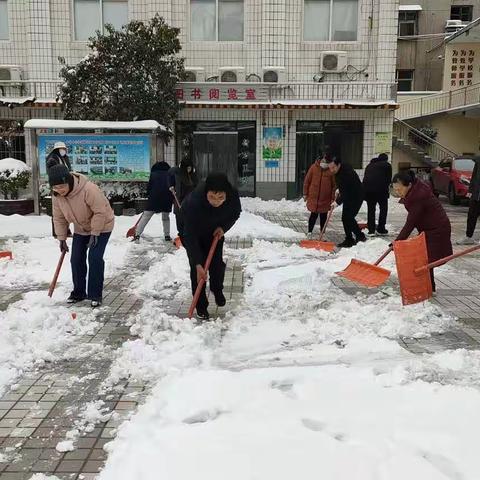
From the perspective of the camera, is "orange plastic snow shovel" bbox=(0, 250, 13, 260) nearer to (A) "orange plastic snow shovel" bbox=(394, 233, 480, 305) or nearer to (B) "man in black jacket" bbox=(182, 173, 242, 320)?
(B) "man in black jacket" bbox=(182, 173, 242, 320)

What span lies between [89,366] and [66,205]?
72.8 inches

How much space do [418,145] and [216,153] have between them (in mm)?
10530

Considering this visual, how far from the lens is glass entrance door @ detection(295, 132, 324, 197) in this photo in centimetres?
1620

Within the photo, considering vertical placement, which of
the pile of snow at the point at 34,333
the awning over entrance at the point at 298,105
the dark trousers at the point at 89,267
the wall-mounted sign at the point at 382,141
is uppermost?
the awning over entrance at the point at 298,105

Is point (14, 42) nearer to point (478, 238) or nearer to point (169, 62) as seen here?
point (169, 62)

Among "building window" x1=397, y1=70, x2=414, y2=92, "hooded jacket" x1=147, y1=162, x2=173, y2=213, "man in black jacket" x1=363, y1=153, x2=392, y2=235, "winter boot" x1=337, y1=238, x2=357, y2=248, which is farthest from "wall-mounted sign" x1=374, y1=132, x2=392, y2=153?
"building window" x1=397, y1=70, x2=414, y2=92

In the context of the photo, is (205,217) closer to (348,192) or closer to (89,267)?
(89,267)

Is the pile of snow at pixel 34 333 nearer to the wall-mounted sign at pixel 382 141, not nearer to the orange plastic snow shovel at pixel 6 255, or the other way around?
the orange plastic snow shovel at pixel 6 255

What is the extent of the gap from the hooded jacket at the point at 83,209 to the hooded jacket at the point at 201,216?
0.99 m

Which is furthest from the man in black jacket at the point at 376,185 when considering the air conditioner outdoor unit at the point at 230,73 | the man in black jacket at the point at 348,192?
the air conditioner outdoor unit at the point at 230,73

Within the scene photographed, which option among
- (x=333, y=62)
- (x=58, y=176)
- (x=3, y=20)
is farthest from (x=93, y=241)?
(x=3, y=20)

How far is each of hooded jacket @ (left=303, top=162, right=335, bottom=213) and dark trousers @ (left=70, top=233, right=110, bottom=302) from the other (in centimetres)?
468

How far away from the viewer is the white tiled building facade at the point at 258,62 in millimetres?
15508

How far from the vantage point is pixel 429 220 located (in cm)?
577
